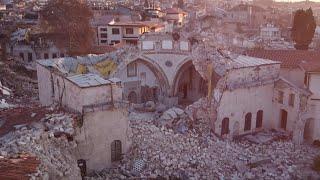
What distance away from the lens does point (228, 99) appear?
25.6 m

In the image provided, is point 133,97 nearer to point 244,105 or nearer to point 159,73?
point 159,73

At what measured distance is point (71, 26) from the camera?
41000mm

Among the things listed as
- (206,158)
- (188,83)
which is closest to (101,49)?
(188,83)

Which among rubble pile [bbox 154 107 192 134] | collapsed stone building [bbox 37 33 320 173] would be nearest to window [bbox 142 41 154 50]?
collapsed stone building [bbox 37 33 320 173]

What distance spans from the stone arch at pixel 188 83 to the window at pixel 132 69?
348cm

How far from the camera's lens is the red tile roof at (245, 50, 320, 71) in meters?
27.8

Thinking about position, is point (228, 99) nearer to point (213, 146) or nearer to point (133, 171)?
point (213, 146)

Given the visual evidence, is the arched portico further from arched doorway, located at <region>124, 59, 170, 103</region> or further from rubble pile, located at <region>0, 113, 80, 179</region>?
rubble pile, located at <region>0, 113, 80, 179</region>

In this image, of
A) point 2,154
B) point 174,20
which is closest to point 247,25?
point 174,20

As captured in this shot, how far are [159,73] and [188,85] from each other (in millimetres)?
3149

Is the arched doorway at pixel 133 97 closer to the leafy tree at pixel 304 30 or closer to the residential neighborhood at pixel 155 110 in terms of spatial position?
the residential neighborhood at pixel 155 110

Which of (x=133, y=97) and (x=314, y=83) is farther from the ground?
(x=314, y=83)

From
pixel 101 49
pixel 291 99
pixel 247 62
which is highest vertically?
pixel 101 49

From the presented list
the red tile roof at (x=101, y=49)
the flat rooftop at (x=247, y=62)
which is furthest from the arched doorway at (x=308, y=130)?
the red tile roof at (x=101, y=49)
